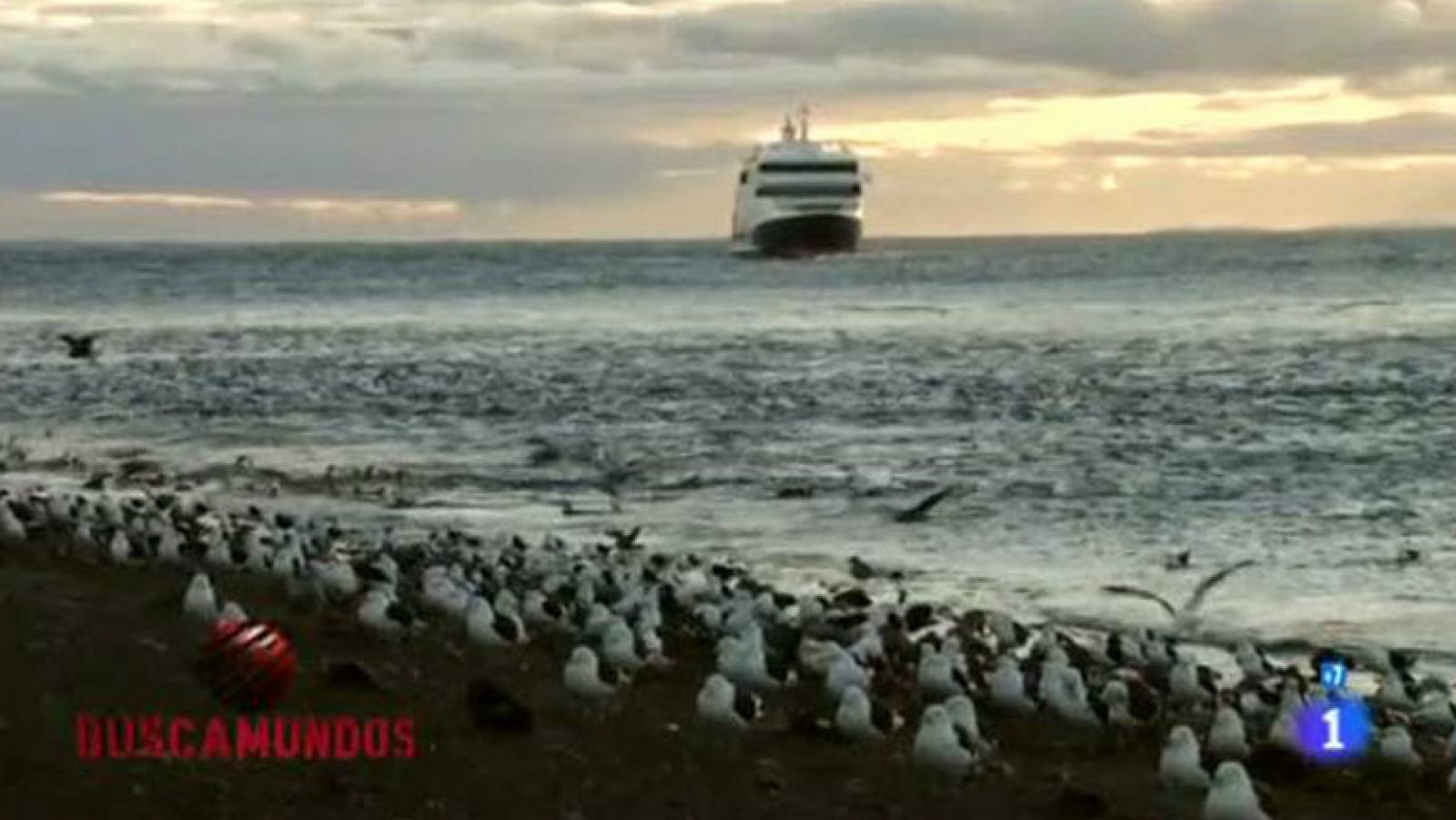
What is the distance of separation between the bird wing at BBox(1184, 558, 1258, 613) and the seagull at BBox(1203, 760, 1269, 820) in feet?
27.2

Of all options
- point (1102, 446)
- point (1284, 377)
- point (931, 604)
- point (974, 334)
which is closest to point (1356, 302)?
point (974, 334)

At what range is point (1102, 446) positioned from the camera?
32562mm

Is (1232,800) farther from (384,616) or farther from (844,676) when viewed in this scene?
(384,616)

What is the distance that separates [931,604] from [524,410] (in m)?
21.4

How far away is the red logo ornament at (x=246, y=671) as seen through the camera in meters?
11.1

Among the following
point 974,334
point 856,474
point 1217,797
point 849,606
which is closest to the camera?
point 1217,797

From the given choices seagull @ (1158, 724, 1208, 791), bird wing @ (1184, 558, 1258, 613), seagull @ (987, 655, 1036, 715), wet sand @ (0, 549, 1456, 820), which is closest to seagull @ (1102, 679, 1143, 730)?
wet sand @ (0, 549, 1456, 820)

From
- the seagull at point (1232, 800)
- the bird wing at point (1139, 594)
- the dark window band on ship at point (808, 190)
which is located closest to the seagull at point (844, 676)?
the seagull at point (1232, 800)

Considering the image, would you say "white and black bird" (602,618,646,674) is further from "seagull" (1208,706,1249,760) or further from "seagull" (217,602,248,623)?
"seagull" (1208,706,1249,760)

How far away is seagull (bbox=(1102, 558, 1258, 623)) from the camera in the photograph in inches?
736

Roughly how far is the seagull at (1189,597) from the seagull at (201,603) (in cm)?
721

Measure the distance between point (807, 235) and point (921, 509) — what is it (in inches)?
3578

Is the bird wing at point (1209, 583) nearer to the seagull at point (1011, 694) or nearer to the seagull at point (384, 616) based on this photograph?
the seagull at point (1011, 694)

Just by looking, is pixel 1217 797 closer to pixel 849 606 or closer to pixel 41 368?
pixel 849 606
